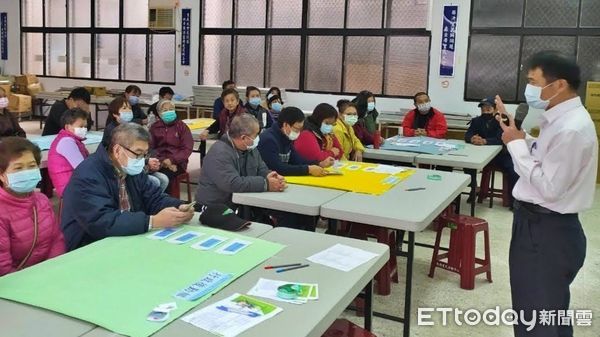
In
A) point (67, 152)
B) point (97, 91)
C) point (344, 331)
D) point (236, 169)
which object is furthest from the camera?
point (97, 91)

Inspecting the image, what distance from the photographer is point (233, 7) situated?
10.4 meters

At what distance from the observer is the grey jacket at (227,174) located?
3271 mm

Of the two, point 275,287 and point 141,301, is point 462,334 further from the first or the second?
point 141,301

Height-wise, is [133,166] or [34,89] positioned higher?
[34,89]

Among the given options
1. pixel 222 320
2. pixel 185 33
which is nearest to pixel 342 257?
pixel 222 320

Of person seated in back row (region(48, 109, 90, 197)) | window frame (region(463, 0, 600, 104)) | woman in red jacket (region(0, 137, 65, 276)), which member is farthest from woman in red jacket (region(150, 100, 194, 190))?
window frame (region(463, 0, 600, 104))

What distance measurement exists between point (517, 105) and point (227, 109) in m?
4.56

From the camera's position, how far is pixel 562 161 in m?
2.22

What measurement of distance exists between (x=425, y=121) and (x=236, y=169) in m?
3.70

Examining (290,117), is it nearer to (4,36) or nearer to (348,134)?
(348,134)

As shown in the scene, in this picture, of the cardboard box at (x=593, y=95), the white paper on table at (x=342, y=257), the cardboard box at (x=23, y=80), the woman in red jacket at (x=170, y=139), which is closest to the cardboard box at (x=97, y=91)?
the cardboard box at (x=23, y=80)

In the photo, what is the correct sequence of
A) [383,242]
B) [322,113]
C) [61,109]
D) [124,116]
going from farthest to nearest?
[61,109]
[124,116]
[322,113]
[383,242]

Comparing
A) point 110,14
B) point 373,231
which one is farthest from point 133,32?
point 373,231
